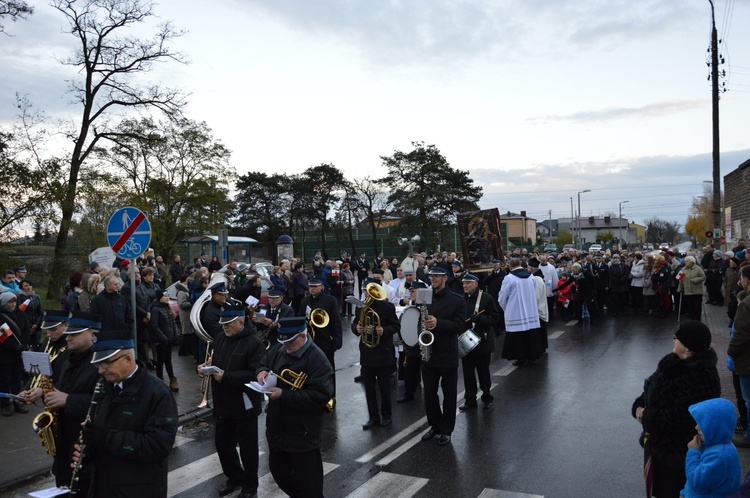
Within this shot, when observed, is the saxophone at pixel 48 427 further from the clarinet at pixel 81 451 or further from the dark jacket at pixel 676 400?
the dark jacket at pixel 676 400

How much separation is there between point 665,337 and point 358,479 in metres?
11.1

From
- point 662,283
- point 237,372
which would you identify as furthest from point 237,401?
point 662,283

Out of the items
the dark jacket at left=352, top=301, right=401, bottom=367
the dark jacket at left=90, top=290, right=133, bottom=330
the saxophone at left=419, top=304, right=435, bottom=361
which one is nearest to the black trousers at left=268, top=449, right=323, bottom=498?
the saxophone at left=419, top=304, right=435, bottom=361

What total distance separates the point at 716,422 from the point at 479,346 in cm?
584

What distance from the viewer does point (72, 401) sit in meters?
4.48

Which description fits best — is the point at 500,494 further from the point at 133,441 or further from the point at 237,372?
the point at 133,441

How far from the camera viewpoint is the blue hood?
348 centimetres

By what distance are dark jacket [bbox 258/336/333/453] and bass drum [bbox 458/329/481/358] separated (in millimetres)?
3657

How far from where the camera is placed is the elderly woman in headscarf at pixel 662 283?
59.7 ft

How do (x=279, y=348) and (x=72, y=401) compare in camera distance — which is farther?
(x=279, y=348)

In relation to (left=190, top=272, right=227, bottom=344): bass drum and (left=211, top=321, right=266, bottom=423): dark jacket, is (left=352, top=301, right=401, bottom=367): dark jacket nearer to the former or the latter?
(left=190, top=272, right=227, bottom=344): bass drum

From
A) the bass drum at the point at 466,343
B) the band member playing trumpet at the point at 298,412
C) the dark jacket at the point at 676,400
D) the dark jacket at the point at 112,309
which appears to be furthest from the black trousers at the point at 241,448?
the dark jacket at the point at 112,309

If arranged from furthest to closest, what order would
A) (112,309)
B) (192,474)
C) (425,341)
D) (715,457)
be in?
(112,309)
(425,341)
(192,474)
(715,457)

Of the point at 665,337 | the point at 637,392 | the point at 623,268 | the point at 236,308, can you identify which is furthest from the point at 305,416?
the point at 623,268
